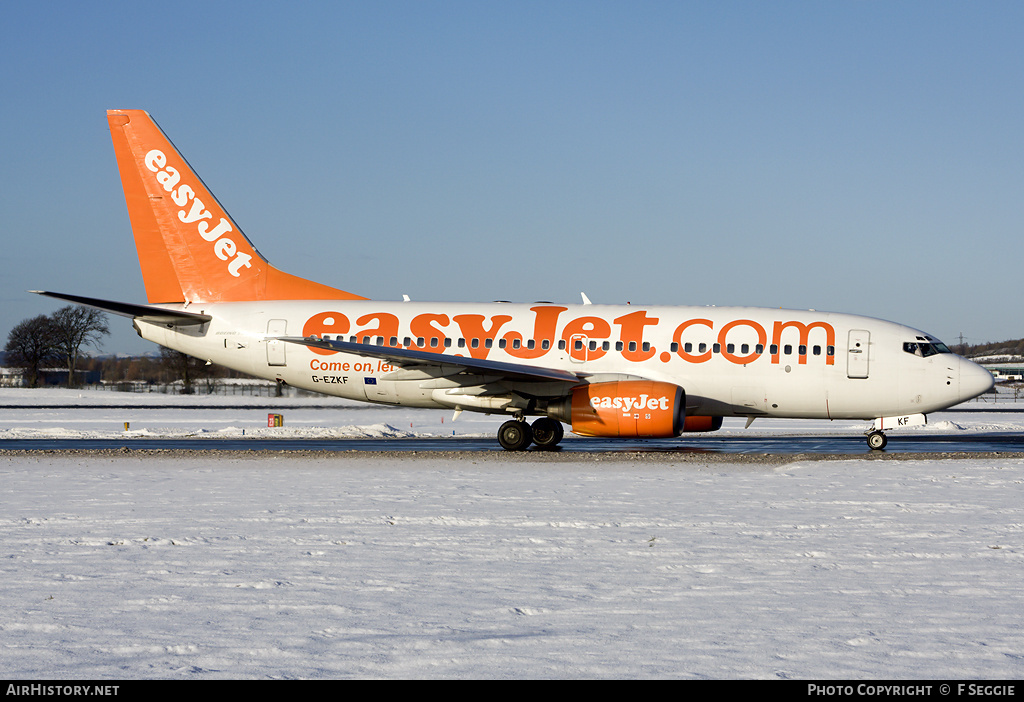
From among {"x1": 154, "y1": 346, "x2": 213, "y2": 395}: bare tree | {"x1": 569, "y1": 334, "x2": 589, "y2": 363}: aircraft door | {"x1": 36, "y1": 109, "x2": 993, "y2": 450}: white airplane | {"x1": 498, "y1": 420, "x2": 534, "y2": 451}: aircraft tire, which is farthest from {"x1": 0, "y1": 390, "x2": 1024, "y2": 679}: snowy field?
{"x1": 154, "y1": 346, "x2": 213, "y2": 395}: bare tree

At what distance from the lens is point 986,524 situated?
32.9ft

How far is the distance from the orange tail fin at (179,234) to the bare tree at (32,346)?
8481 centimetres

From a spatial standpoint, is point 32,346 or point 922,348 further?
point 32,346

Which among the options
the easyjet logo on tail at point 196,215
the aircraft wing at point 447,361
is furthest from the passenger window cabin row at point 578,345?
the easyjet logo on tail at point 196,215

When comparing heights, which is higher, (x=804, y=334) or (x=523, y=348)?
(x=804, y=334)

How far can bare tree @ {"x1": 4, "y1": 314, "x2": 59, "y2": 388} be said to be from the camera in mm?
97206

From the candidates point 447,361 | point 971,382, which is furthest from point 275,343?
point 971,382

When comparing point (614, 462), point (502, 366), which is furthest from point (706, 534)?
point (502, 366)

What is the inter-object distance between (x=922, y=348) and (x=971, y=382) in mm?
1289

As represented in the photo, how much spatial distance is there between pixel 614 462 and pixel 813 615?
38.3 feet

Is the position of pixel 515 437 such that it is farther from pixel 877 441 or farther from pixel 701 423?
pixel 877 441

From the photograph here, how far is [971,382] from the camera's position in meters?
20.0

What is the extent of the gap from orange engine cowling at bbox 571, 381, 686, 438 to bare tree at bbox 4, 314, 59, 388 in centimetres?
9409
